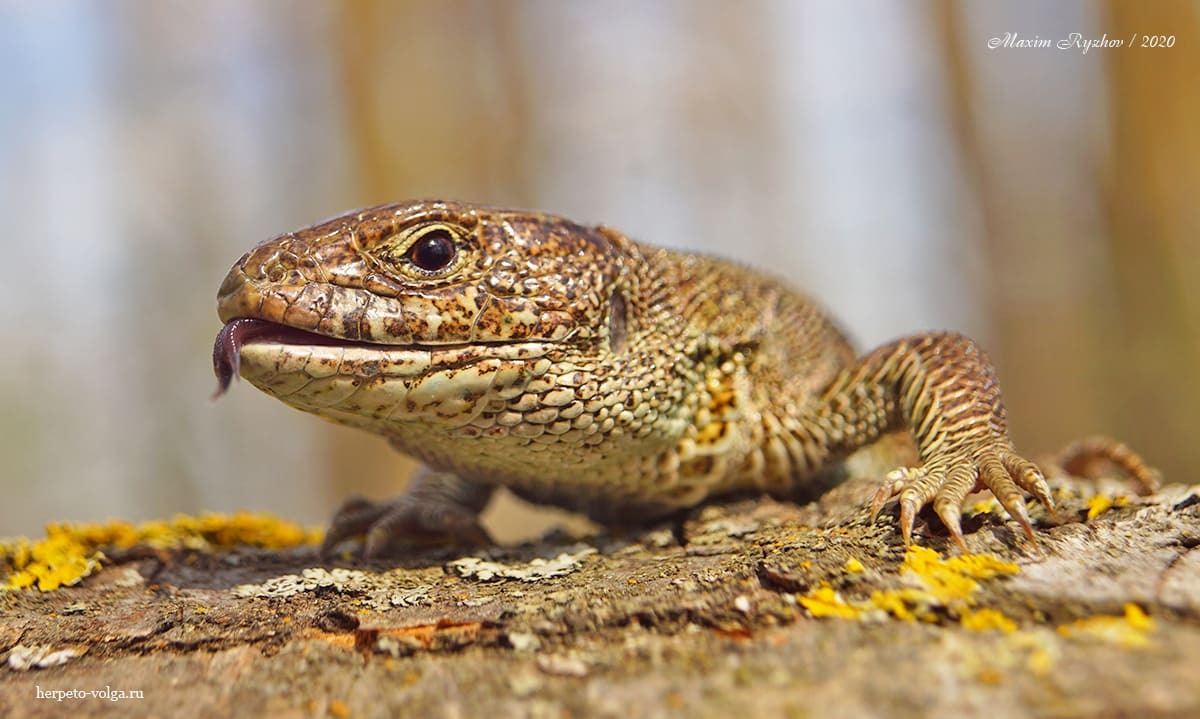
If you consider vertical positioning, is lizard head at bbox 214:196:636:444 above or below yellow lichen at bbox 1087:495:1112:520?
above

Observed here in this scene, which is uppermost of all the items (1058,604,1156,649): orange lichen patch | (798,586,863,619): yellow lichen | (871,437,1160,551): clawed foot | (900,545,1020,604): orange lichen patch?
(871,437,1160,551): clawed foot

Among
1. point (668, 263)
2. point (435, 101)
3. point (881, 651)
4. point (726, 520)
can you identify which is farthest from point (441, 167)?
point (881, 651)

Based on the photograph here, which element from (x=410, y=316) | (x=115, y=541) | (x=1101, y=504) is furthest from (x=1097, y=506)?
(x=115, y=541)

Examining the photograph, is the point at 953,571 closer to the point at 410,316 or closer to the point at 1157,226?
the point at 410,316

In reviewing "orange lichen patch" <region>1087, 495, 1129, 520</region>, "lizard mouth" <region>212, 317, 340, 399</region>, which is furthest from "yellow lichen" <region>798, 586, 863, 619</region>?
"lizard mouth" <region>212, 317, 340, 399</region>

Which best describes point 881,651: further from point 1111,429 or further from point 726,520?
point 1111,429

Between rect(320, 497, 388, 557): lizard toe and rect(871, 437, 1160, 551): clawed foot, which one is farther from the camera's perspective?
rect(320, 497, 388, 557): lizard toe

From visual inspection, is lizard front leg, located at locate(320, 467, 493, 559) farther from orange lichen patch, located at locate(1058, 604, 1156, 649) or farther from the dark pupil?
orange lichen patch, located at locate(1058, 604, 1156, 649)
